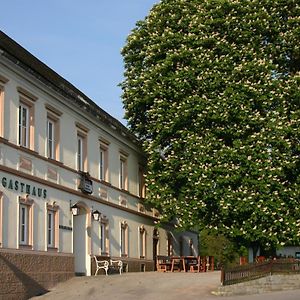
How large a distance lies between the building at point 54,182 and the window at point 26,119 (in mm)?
33

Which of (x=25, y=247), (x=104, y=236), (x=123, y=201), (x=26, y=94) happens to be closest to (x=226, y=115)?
(x=123, y=201)

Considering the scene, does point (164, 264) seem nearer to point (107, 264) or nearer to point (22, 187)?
point (107, 264)

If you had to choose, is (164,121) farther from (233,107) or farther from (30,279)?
(30,279)

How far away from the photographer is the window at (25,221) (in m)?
20.6

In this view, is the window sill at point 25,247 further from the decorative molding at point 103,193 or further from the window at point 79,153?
the decorative molding at point 103,193

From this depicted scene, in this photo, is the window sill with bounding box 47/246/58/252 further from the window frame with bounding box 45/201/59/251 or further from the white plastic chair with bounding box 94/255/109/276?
the white plastic chair with bounding box 94/255/109/276

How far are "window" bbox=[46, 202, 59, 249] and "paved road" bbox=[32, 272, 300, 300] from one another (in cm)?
145

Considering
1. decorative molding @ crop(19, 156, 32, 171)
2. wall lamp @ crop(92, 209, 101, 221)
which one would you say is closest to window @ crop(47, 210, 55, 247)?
decorative molding @ crop(19, 156, 32, 171)

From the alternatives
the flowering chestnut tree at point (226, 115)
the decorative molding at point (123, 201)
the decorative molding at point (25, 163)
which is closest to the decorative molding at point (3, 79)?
the decorative molding at point (25, 163)

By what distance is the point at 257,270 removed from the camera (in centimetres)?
2386

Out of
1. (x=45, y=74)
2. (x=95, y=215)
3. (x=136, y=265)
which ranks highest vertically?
(x=45, y=74)

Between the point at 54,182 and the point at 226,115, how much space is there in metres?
9.01

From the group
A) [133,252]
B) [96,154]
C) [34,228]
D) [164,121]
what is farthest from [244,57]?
[34,228]

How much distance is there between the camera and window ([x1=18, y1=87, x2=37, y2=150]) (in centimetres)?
2127
